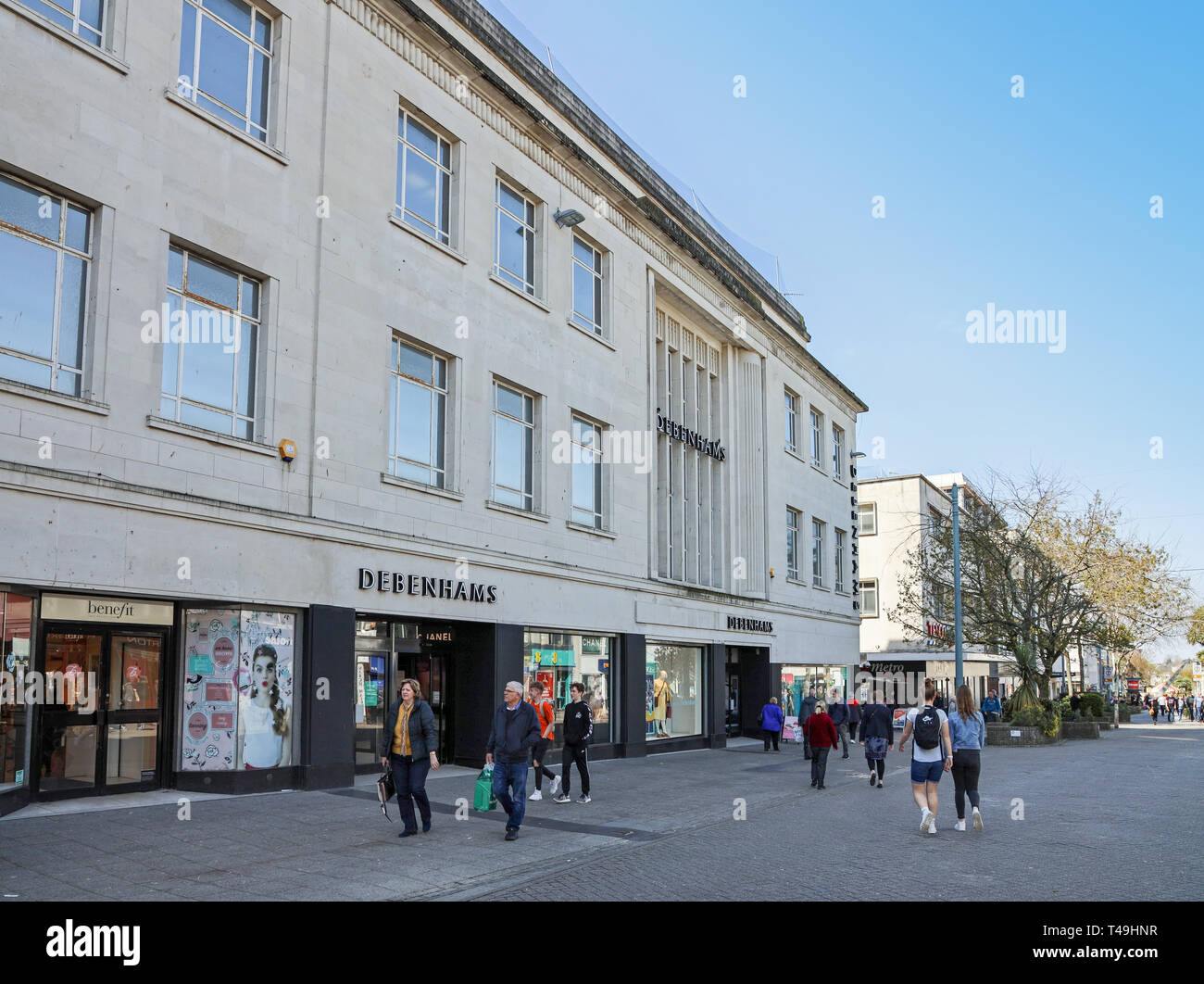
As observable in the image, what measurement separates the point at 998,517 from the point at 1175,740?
955 cm

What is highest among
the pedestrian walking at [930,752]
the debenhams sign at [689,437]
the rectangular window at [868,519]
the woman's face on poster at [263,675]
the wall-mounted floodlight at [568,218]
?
Answer: the wall-mounted floodlight at [568,218]

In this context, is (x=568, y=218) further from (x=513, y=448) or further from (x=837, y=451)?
(x=837, y=451)

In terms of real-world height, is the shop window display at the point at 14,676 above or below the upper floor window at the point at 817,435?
below

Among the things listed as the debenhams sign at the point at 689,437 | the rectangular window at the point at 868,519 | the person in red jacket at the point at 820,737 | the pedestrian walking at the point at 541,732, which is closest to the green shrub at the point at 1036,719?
the debenhams sign at the point at 689,437

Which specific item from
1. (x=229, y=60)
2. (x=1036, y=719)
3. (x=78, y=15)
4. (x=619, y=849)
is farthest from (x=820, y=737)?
(x=1036, y=719)

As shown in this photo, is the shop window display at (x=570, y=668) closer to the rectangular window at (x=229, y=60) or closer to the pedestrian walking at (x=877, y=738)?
the pedestrian walking at (x=877, y=738)

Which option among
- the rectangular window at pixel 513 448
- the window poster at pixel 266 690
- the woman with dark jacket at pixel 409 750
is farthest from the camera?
the rectangular window at pixel 513 448

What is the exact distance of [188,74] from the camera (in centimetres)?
1434

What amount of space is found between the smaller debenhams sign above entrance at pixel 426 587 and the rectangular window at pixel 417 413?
5.50ft

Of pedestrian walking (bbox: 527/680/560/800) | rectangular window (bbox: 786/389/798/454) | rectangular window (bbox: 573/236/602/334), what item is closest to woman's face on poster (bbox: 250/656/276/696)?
pedestrian walking (bbox: 527/680/560/800)

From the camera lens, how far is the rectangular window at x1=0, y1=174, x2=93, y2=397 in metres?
12.0

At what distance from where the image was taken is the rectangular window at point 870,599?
5831cm
